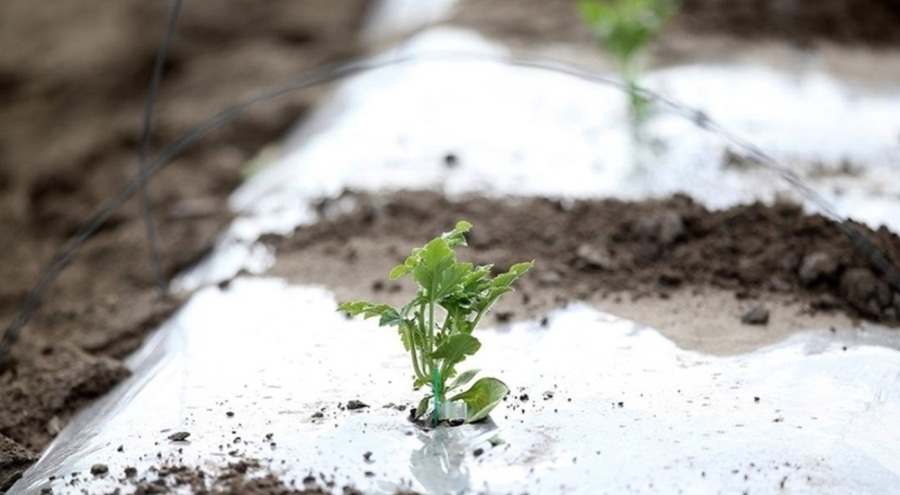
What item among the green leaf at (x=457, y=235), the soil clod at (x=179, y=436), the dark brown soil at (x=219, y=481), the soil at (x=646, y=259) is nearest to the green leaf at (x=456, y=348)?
the green leaf at (x=457, y=235)

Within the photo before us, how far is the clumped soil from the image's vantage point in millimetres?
3717

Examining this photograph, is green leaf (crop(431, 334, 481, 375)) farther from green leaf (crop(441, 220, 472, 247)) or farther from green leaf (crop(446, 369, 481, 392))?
green leaf (crop(441, 220, 472, 247))

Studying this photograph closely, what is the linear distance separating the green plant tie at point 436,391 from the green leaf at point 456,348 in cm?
4

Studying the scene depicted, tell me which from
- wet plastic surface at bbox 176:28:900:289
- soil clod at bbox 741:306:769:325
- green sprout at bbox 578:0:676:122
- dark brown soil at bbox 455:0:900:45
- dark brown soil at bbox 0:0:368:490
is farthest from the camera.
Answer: dark brown soil at bbox 455:0:900:45

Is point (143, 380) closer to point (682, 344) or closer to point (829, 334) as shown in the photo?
point (682, 344)

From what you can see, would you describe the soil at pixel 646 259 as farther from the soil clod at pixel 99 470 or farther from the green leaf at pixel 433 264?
the soil clod at pixel 99 470

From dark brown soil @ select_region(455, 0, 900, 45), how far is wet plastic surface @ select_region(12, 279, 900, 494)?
11.0 ft

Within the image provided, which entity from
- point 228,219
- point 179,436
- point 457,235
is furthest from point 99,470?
point 228,219

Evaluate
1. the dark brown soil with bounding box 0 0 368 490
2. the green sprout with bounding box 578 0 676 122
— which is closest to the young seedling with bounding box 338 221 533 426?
the dark brown soil with bounding box 0 0 368 490

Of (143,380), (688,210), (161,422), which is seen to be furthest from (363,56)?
(161,422)

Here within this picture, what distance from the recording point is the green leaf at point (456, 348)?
9.21 feet

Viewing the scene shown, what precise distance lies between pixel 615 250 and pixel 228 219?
1839 millimetres

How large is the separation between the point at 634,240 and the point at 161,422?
1787 mm

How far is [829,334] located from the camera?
3.42 meters
